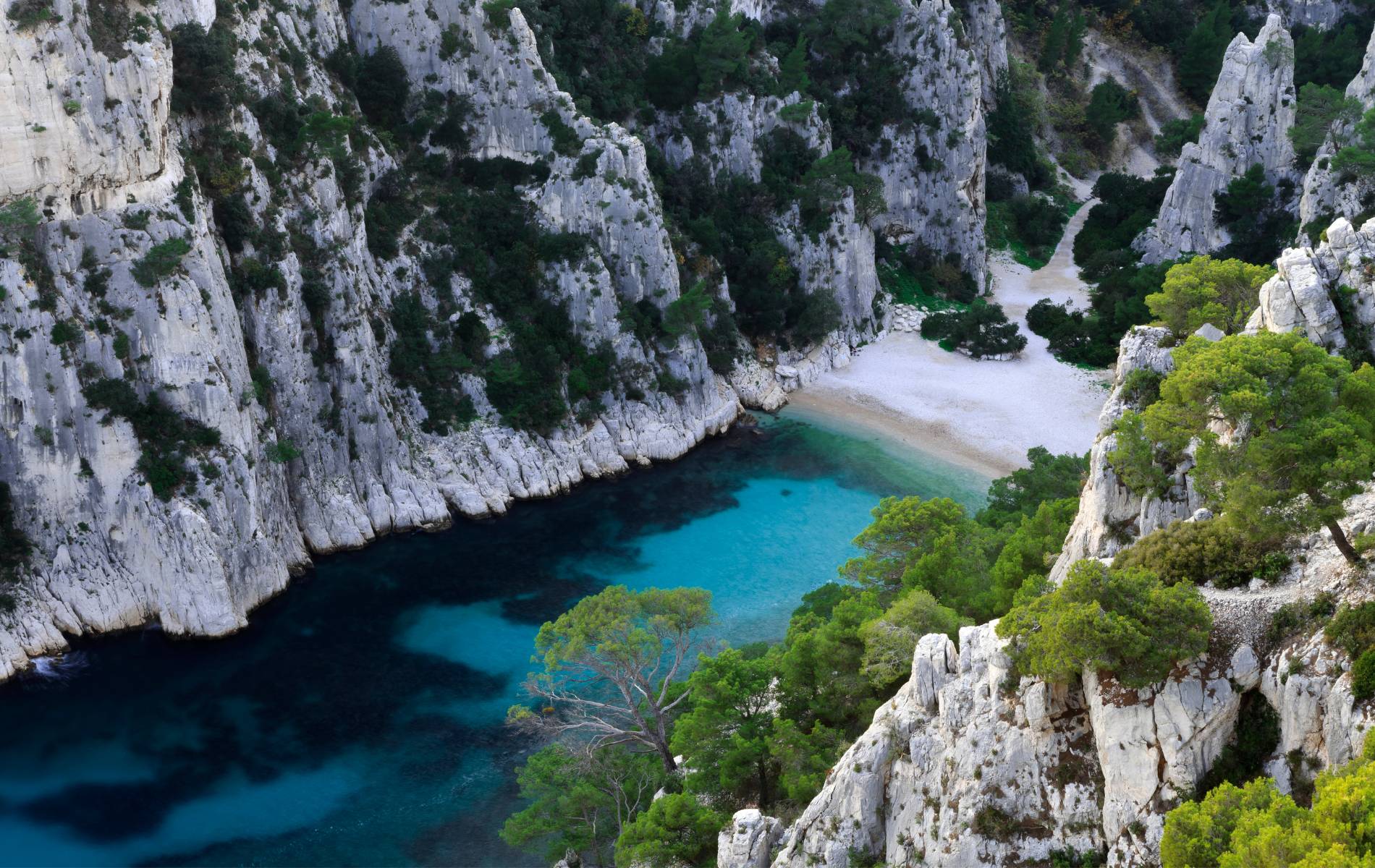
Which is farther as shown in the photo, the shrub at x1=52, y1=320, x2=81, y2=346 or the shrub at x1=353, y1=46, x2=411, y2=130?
the shrub at x1=353, y1=46, x2=411, y2=130

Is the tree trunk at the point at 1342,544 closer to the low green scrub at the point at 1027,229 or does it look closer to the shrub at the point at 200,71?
the shrub at the point at 200,71

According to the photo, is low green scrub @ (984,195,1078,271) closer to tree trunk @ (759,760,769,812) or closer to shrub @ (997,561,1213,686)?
tree trunk @ (759,760,769,812)

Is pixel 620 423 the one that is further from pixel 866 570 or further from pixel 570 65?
pixel 866 570

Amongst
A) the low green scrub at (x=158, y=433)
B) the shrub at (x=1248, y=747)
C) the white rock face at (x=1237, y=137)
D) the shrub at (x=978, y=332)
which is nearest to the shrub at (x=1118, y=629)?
the shrub at (x=1248, y=747)

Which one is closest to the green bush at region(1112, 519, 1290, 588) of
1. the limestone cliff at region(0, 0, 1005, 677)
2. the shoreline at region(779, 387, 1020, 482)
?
the shoreline at region(779, 387, 1020, 482)

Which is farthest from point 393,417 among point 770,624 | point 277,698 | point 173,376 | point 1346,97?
point 1346,97

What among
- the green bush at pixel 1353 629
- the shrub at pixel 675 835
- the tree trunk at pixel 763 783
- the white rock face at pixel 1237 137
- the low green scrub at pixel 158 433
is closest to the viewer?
the green bush at pixel 1353 629

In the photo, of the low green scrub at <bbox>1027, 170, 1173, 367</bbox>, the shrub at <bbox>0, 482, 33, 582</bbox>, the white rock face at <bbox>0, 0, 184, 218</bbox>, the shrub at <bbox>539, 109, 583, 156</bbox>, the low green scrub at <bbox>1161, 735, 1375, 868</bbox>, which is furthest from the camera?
the low green scrub at <bbox>1027, 170, 1173, 367</bbox>
